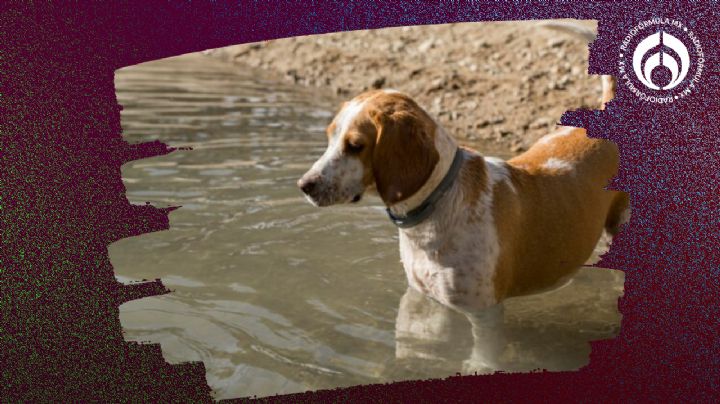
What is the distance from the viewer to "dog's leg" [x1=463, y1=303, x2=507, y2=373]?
13.4 feet

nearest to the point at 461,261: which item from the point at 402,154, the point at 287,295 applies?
the point at 402,154

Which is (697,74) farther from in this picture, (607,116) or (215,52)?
(215,52)

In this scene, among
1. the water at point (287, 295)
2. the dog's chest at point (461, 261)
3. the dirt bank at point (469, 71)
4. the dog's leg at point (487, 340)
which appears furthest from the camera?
the dirt bank at point (469, 71)

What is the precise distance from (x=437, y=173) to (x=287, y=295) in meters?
1.81

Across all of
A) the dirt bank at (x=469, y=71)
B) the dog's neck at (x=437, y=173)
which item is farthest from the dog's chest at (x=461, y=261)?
the dirt bank at (x=469, y=71)

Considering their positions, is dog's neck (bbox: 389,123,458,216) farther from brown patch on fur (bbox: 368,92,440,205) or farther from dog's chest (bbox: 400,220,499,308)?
dog's chest (bbox: 400,220,499,308)

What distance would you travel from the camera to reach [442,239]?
3.92m

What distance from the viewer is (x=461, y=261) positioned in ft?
12.9

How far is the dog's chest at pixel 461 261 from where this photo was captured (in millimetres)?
3922

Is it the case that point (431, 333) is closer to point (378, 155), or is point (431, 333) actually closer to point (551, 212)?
point (551, 212)

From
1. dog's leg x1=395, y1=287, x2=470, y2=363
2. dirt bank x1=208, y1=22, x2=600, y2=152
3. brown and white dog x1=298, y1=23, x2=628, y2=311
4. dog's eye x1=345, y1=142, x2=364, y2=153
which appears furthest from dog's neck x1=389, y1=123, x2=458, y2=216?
dirt bank x1=208, y1=22, x2=600, y2=152

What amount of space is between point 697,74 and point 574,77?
23.2 ft

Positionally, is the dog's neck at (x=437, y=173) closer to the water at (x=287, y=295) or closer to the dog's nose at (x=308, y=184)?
the dog's nose at (x=308, y=184)

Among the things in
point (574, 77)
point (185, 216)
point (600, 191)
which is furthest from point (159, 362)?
point (574, 77)
